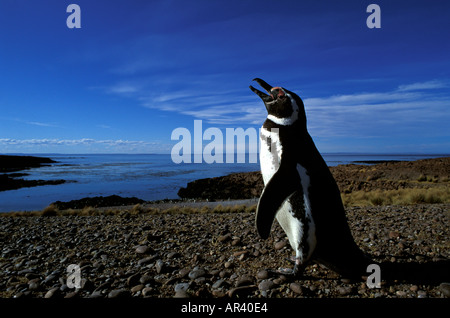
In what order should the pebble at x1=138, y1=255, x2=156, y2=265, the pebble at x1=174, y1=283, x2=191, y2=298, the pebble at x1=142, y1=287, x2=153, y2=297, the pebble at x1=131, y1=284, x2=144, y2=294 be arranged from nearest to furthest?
the pebble at x1=174, y1=283, x2=191, y2=298 < the pebble at x1=142, y1=287, x2=153, y2=297 < the pebble at x1=131, y1=284, x2=144, y2=294 < the pebble at x1=138, y1=255, x2=156, y2=265

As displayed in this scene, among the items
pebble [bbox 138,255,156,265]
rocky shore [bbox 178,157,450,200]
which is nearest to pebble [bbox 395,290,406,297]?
pebble [bbox 138,255,156,265]

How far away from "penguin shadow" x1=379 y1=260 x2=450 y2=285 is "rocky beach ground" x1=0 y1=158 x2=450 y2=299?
11 mm

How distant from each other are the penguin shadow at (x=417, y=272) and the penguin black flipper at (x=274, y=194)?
166 cm

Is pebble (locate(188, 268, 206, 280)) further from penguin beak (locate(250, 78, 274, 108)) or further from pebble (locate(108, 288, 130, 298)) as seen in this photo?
penguin beak (locate(250, 78, 274, 108))

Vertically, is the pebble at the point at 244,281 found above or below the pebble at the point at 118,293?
above

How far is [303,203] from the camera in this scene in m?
3.09

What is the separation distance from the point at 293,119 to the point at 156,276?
2.95m

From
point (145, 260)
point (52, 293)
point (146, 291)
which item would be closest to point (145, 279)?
point (146, 291)

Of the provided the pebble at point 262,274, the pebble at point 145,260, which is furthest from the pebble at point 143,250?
the pebble at point 262,274

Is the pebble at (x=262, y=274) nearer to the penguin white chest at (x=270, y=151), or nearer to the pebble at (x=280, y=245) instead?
the pebble at (x=280, y=245)

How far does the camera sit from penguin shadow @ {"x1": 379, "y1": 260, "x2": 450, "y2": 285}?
3190 millimetres

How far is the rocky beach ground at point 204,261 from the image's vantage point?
124 inches

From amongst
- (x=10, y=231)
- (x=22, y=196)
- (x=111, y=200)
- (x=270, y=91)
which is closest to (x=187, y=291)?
(x=270, y=91)
